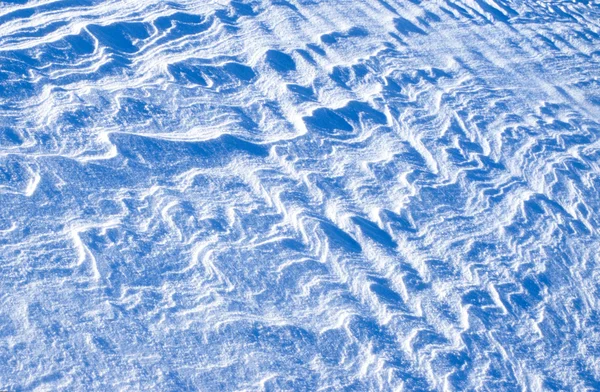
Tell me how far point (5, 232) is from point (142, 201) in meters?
0.49

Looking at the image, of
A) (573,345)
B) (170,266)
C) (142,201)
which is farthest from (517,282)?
(142,201)

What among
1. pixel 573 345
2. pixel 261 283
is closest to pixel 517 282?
pixel 573 345

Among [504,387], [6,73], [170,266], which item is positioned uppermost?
[6,73]

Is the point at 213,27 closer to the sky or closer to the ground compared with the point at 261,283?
closer to the sky

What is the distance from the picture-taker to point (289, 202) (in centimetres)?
241

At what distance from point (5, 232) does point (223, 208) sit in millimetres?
787

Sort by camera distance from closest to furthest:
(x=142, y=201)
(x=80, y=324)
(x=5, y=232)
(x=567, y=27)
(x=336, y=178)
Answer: (x=80, y=324) → (x=5, y=232) → (x=142, y=201) → (x=336, y=178) → (x=567, y=27)

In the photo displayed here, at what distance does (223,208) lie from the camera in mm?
2344

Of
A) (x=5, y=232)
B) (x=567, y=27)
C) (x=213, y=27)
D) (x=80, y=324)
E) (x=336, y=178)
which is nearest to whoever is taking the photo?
(x=80, y=324)

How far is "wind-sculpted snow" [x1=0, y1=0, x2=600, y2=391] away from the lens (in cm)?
199

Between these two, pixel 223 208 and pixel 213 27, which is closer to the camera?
pixel 223 208

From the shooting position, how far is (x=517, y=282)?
232 cm

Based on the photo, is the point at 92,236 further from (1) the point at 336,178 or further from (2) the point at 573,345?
(2) the point at 573,345

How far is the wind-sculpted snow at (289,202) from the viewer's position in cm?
199
